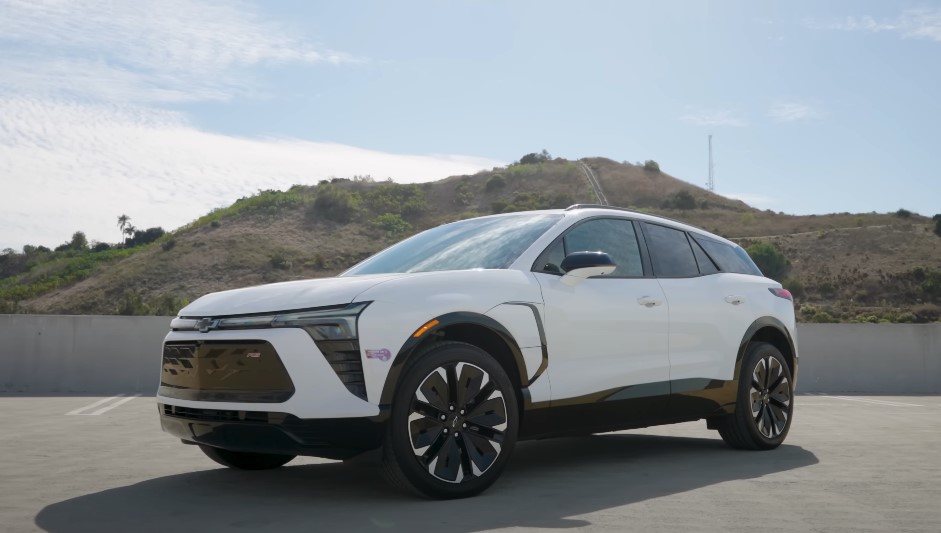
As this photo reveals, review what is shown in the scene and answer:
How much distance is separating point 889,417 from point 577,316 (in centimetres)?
740

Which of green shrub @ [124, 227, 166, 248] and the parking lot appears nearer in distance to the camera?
the parking lot

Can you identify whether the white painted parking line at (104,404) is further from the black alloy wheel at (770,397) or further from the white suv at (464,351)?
the black alloy wheel at (770,397)

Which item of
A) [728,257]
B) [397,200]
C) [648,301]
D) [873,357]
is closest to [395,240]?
Result: [397,200]

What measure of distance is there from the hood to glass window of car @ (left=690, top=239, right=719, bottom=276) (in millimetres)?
2913

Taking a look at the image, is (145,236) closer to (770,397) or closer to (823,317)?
(823,317)

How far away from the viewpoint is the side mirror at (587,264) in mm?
6258

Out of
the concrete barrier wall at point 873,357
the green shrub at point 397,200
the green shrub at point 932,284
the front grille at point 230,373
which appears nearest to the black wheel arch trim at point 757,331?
the front grille at point 230,373

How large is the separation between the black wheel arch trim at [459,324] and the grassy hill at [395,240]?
1746 inches

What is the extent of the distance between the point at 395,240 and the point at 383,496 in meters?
67.3

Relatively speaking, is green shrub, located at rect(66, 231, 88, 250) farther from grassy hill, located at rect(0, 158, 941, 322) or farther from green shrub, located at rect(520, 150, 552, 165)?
green shrub, located at rect(520, 150, 552, 165)

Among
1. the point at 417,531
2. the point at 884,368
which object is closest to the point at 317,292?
the point at 417,531

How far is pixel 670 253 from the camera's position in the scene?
768 cm

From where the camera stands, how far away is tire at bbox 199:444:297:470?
22.2 feet

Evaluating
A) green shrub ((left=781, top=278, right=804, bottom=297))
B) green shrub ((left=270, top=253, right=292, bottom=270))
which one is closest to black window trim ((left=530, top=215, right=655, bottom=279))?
green shrub ((left=781, top=278, right=804, bottom=297))
